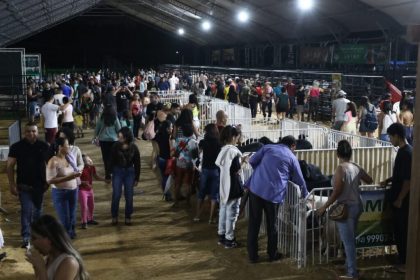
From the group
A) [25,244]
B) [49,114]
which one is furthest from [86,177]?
[49,114]

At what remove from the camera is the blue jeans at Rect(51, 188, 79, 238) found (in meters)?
7.00

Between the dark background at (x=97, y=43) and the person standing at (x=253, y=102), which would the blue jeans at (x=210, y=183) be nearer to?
the person standing at (x=253, y=102)

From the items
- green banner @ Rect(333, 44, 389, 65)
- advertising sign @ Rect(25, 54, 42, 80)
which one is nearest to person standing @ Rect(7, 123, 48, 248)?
green banner @ Rect(333, 44, 389, 65)

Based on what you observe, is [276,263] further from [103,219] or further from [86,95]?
[86,95]

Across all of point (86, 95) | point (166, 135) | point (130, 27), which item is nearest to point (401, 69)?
point (86, 95)

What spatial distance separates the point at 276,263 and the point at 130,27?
146 feet

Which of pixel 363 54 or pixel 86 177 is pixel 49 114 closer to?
pixel 86 177

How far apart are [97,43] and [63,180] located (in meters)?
43.4

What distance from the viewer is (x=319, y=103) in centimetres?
2148

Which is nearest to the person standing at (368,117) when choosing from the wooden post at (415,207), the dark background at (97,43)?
the wooden post at (415,207)

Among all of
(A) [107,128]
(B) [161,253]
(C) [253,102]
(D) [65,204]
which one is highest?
(C) [253,102]

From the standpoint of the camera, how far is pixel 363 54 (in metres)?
25.0

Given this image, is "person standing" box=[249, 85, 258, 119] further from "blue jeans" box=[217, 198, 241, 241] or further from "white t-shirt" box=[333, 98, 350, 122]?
"blue jeans" box=[217, 198, 241, 241]

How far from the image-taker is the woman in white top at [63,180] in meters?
6.82
